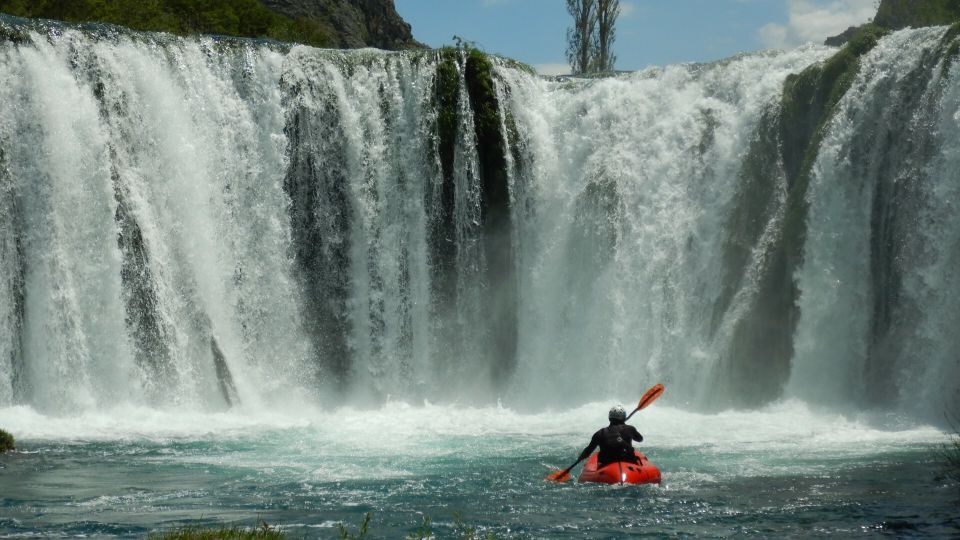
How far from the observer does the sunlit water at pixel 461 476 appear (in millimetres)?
12820

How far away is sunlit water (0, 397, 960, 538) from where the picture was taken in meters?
12.8

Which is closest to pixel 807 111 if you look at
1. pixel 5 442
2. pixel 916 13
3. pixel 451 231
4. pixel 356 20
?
pixel 451 231

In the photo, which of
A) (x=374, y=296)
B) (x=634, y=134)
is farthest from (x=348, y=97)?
(x=634, y=134)

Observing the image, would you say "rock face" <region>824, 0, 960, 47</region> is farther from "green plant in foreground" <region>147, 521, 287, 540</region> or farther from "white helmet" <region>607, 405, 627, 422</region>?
"green plant in foreground" <region>147, 521, 287, 540</region>

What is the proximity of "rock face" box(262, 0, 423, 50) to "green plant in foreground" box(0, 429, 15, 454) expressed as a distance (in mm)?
28848

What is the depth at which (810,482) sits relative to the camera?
49.2 feet

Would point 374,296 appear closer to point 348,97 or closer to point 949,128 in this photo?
point 348,97

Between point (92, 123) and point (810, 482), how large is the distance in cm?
1492

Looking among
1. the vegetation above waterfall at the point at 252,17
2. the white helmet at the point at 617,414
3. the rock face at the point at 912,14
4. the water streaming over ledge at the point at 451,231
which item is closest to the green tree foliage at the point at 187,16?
the vegetation above waterfall at the point at 252,17

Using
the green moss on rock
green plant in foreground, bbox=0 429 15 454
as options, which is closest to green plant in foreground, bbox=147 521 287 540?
green plant in foreground, bbox=0 429 15 454

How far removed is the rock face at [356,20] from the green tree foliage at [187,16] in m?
0.81

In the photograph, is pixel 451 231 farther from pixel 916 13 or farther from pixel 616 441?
pixel 916 13

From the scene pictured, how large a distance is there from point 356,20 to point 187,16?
1086cm

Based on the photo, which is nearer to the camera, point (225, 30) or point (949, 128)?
point (949, 128)
